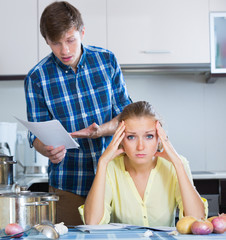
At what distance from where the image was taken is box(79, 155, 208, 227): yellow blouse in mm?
1592

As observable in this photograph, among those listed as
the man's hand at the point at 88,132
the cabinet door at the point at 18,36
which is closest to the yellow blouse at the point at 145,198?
the man's hand at the point at 88,132

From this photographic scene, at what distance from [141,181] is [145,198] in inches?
2.9

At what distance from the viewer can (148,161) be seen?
1664 millimetres

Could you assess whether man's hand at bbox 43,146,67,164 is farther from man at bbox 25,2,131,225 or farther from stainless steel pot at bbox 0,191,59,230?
stainless steel pot at bbox 0,191,59,230

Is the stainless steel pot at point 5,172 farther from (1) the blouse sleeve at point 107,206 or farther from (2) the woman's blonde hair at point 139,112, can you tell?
(2) the woman's blonde hair at point 139,112

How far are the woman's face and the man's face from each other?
0.35 meters

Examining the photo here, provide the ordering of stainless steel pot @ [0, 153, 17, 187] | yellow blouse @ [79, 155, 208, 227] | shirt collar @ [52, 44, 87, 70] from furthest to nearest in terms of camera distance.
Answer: shirt collar @ [52, 44, 87, 70]
yellow blouse @ [79, 155, 208, 227]
stainless steel pot @ [0, 153, 17, 187]

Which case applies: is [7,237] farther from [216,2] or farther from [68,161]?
[216,2]

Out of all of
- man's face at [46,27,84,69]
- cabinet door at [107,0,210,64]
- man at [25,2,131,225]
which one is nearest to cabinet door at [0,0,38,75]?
cabinet door at [107,0,210,64]

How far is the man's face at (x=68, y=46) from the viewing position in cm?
171

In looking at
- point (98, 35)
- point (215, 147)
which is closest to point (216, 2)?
point (98, 35)

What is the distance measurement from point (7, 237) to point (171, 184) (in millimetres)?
747

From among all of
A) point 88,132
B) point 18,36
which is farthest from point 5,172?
point 18,36

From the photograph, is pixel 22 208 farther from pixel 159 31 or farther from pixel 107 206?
pixel 159 31
